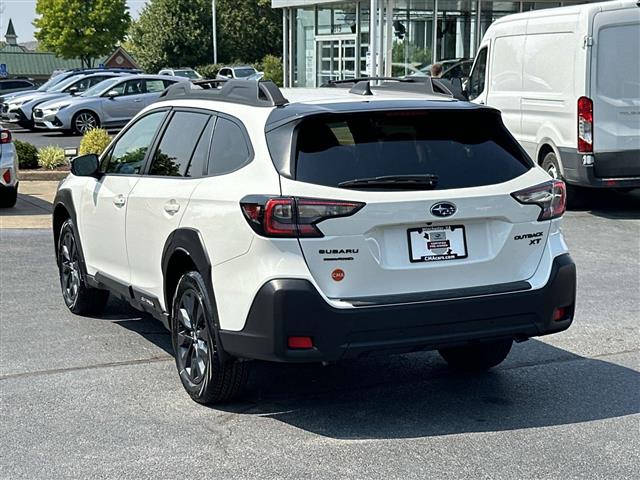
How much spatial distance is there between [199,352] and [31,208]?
8.86 meters

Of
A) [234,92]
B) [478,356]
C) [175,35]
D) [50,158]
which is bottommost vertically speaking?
[478,356]

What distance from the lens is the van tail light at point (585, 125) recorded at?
41.5 ft

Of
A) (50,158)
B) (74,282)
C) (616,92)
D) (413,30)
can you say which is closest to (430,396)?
(74,282)

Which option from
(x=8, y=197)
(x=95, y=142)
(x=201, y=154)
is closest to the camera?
(x=201, y=154)

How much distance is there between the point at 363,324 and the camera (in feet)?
16.0

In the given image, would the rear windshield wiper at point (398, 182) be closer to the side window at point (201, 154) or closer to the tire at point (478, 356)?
the side window at point (201, 154)

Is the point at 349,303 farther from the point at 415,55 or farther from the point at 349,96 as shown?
the point at 415,55

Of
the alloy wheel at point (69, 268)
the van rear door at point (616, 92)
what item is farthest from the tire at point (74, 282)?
the van rear door at point (616, 92)

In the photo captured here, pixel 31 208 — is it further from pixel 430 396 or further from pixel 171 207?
pixel 430 396

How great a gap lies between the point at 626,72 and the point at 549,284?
819 cm

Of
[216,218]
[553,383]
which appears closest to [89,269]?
[216,218]

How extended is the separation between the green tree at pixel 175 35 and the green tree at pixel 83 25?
1939mm

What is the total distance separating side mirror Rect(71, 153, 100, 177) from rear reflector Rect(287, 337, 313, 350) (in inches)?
107

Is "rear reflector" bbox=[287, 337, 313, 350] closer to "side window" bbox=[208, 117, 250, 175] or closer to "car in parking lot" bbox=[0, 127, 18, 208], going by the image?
"side window" bbox=[208, 117, 250, 175]
